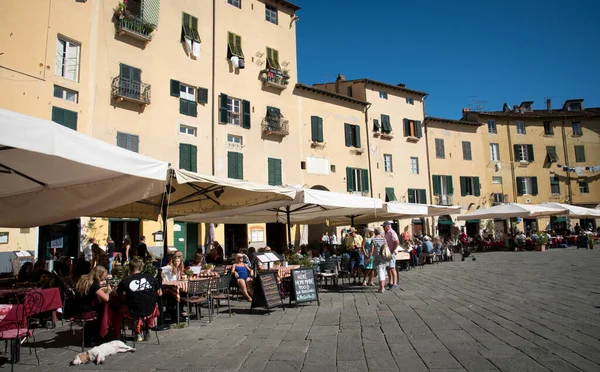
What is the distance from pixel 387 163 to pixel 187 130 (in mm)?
15890

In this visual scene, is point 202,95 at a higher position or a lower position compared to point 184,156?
higher

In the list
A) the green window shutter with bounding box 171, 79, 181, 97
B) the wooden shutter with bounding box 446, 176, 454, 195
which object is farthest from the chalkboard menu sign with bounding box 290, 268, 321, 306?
the wooden shutter with bounding box 446, 176, 454, 195

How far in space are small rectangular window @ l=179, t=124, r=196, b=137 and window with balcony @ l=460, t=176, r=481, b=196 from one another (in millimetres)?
23378

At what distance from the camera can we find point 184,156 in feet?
65.4

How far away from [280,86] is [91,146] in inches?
811

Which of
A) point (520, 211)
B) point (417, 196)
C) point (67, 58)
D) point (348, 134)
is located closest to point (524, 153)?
point (417, 196)

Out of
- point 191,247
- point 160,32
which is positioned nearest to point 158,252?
point 191,247

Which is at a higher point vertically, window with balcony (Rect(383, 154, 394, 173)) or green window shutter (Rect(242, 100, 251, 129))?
green window shutter (Rect(242, 100, 251, 129))

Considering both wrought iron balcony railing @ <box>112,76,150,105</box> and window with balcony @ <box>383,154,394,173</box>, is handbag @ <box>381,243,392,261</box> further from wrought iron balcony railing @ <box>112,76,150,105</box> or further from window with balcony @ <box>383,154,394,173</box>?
window with balcony @ <box>383,154,394,173</box>

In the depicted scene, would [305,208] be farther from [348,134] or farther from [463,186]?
[463,186]

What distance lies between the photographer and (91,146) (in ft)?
15.8

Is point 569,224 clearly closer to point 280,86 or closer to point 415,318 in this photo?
point 280,86

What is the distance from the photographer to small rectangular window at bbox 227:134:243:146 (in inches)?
867

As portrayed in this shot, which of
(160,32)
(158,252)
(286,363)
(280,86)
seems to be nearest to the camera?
(286,363)
